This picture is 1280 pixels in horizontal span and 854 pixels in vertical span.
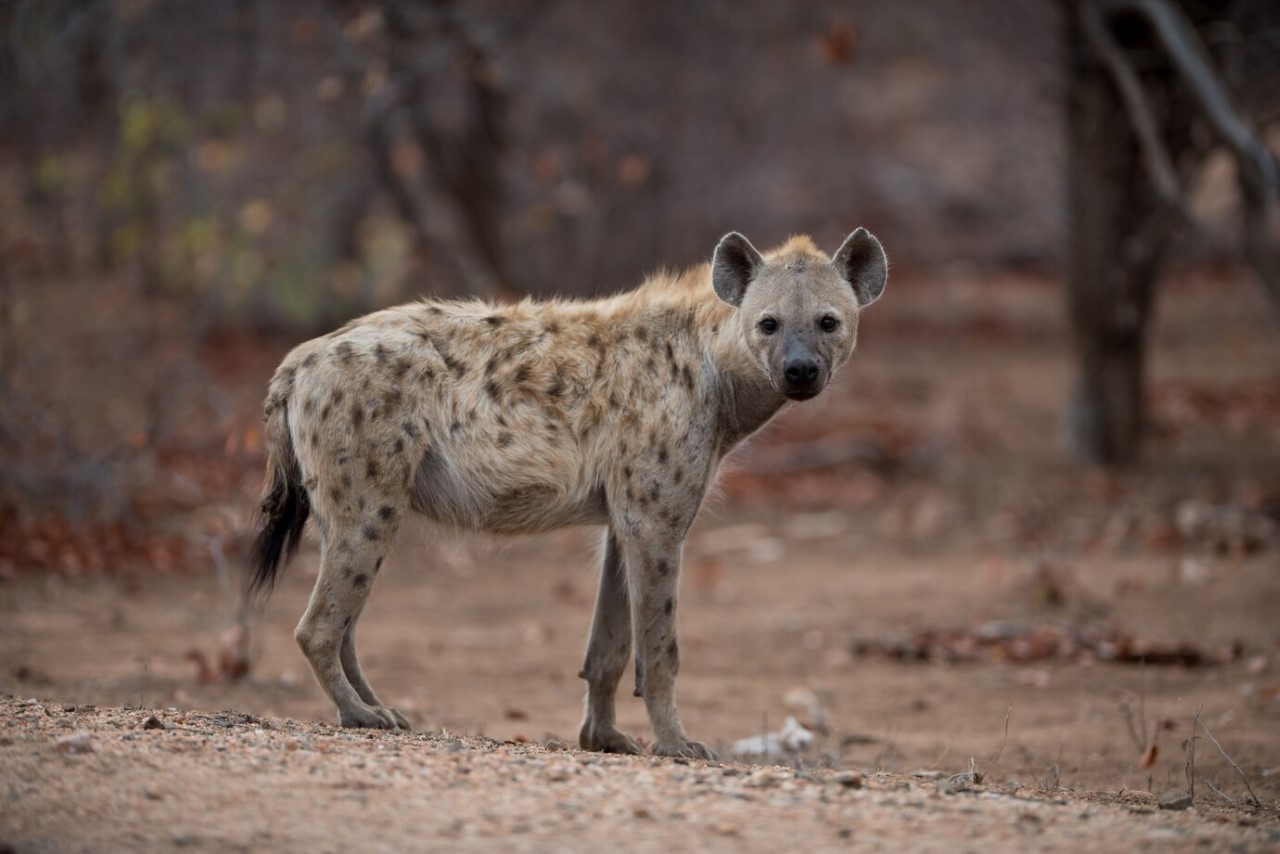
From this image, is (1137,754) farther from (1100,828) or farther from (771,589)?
(771,589)

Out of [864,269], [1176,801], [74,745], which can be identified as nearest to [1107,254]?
[864,269]

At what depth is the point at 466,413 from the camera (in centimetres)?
461

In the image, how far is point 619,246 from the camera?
1571cm

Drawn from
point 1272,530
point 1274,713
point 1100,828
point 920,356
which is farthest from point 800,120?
point 1100,828

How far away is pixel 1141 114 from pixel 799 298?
13.7ft

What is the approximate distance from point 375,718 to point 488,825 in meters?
1.34

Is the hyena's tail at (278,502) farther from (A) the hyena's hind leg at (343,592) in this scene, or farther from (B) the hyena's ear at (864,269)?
(B) the hyena's ear at (864,269)

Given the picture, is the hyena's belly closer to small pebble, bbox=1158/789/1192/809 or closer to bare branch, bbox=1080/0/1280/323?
small pebble, bbox=1158/789/1192/809

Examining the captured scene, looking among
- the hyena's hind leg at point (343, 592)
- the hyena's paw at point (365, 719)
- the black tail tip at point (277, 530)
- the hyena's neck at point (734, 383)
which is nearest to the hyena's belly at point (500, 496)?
the hyena's hind leg at point (343, 592)

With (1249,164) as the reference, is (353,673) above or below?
below

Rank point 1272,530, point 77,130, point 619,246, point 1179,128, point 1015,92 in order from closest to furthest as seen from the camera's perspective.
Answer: point 1272,530, point 1179,128, point 77,130, point 619,246, point 1015,92

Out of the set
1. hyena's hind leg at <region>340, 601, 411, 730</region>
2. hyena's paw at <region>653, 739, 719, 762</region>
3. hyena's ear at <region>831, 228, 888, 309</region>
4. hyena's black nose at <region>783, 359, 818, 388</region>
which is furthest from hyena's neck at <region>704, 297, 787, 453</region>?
hyena's hind leg at <region>340, 601, 411, 730</region>

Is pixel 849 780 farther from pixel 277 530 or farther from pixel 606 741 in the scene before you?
pixel 277 530

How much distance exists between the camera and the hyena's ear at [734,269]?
4.81 m
